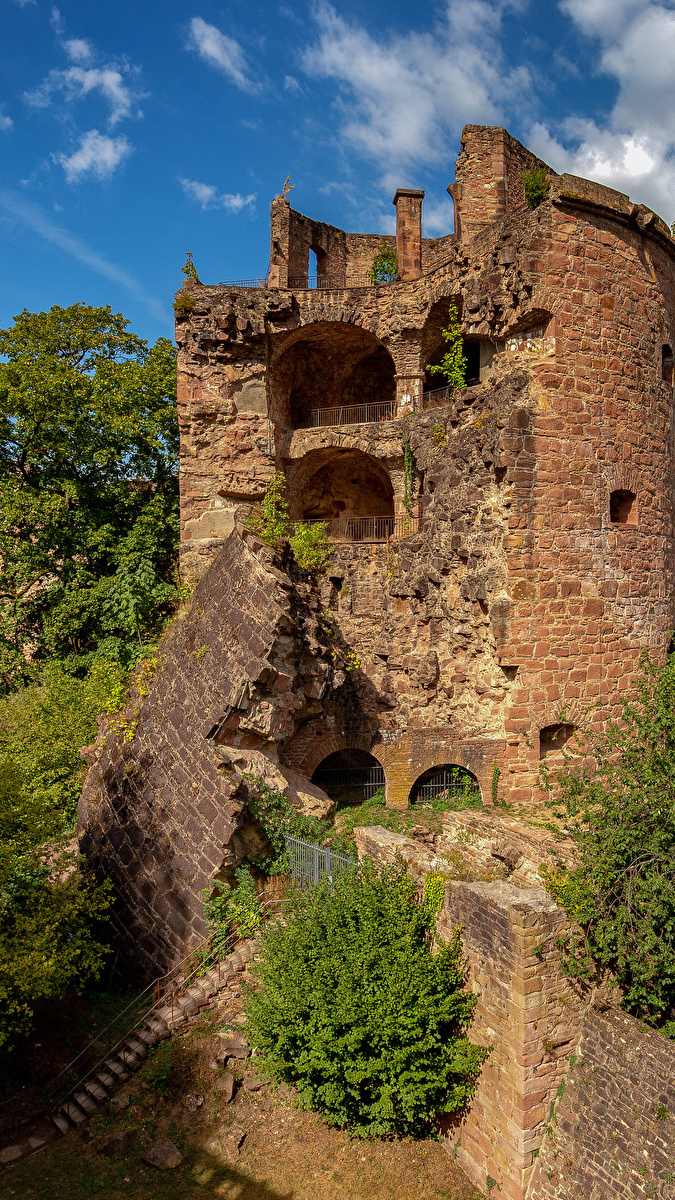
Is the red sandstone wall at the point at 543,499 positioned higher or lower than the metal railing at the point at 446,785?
higher

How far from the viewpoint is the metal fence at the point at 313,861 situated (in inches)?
342

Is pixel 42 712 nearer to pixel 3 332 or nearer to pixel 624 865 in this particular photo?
pixel 3 332

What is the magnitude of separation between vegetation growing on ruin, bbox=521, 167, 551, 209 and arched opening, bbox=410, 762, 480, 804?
9.68 m

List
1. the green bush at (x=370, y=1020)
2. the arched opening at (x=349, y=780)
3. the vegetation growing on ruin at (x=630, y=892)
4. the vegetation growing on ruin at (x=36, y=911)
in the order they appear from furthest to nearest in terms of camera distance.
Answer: the arched opening at (x=349, y=780) < the vegetation growing on ruin at (x=36, y=911) < the green bush at (x=370, y=1020) < the vegetation growing on ruin at (x=630, y=892)

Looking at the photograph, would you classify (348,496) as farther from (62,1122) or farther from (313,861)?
(62,1122)

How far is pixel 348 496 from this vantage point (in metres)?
19.2

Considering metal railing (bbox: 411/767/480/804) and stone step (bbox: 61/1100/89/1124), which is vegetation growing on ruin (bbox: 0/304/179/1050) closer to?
metal railing (bbox: 411/767/480/804)

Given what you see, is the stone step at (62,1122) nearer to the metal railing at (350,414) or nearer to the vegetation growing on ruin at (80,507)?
the vegetation growing on ruin at (80,507)

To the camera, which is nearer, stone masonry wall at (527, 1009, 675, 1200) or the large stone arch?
stone masonry wall at (527, 1009, 675, 1200)

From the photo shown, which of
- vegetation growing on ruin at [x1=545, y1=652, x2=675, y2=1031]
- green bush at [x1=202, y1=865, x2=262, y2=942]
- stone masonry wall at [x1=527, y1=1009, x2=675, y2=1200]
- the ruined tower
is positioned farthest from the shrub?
stone masonry wall at [x1=527, y1=1009, x2=675, y2=1200]

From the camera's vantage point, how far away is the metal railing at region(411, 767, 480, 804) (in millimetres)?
12461

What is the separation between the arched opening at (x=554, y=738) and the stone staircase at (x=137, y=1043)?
612 cm

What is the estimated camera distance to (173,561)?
18.2 meters

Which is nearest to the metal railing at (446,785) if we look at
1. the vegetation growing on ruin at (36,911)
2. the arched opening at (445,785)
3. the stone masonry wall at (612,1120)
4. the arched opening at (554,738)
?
the arched opening at (445,785)
